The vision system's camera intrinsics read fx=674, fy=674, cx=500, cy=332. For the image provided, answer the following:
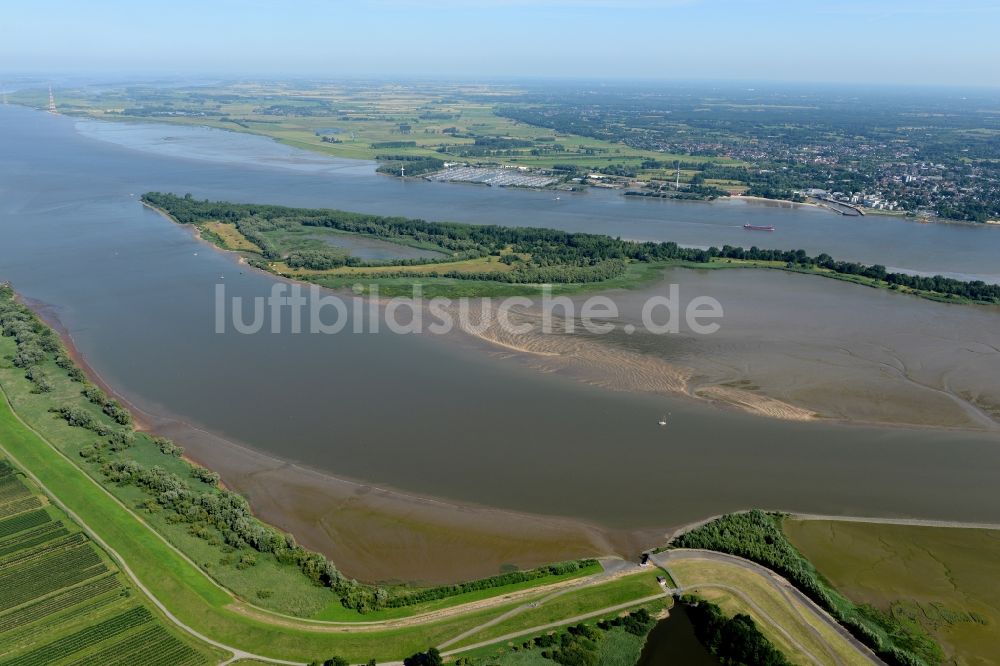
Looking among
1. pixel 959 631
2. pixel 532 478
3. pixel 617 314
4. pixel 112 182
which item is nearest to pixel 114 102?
pixel 112 182

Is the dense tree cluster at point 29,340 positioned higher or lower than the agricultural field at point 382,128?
lower

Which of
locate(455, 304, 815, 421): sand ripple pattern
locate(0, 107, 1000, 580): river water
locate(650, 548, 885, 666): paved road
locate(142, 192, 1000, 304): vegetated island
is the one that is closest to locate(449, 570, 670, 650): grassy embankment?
locate(650, 548, 885, 666): paved road

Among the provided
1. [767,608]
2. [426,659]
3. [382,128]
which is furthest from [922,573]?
[382,128]

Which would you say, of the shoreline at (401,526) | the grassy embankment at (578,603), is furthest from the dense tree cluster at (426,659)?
the shoreline at (401,526)

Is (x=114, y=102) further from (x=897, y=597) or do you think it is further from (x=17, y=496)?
(x=897, y=597)

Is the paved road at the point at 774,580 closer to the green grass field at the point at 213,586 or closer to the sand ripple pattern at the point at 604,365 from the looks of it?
the green grass field at the point at 213,586
